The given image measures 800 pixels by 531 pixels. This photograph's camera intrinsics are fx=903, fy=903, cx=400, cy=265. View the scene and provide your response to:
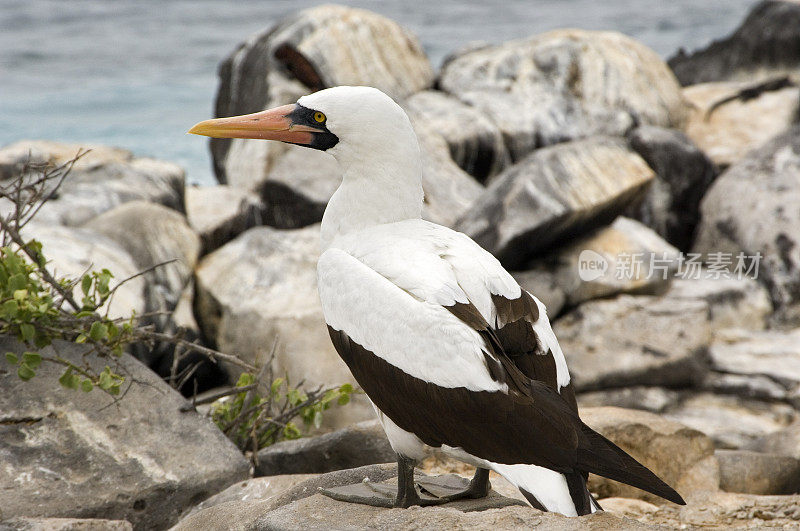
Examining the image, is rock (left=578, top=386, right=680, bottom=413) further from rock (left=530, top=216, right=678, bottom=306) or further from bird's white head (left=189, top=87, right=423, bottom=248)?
bird's white head (left=189, top=87, right=423, bottom=248)

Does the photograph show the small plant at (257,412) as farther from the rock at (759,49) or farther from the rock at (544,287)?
the rock at (759,49)

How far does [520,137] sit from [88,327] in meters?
7.54

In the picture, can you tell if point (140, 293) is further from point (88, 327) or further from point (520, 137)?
point (520, 137)

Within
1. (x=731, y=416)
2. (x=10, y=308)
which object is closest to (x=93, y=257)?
(x=10, y=308)

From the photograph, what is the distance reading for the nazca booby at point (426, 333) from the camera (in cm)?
280

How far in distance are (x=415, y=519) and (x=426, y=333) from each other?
59 cm

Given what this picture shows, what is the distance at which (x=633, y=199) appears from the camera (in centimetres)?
820

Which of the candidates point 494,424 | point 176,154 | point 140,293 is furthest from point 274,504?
point 176,154

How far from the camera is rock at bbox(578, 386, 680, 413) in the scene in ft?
24.0

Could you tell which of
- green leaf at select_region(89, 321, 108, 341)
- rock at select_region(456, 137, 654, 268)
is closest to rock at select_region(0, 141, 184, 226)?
rock at select_region(456, 137, 654, 268)

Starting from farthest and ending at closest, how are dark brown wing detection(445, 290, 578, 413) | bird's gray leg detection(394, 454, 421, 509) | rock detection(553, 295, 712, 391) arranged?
1. rock detection(553, 295, 712, 391)
2. bird's gray leg detection(394, 454, 421, 509)
3. dark brown wing detection(445, 290, 578, 413)

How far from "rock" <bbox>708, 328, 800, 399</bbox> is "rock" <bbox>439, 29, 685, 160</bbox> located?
353 centimetres

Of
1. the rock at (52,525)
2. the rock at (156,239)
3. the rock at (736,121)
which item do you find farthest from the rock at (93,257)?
the rock at (736,121)

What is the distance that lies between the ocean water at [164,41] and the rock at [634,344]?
14690 mm
